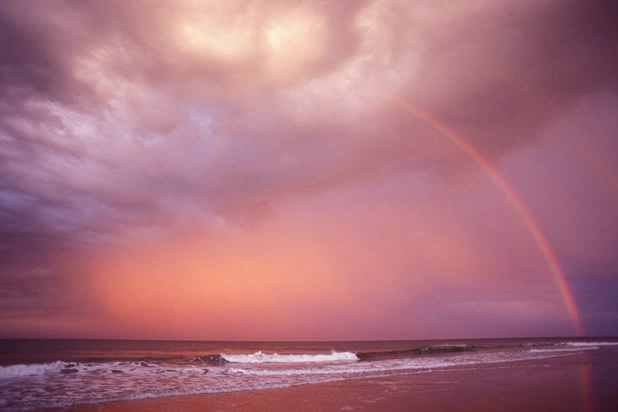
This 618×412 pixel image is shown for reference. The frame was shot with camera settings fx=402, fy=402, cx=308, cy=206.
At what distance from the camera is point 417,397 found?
15164 mm

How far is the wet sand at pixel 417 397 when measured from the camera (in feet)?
42.4

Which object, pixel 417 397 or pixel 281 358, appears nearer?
pixel 417 397

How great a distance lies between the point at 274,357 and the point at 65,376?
20.5 metres

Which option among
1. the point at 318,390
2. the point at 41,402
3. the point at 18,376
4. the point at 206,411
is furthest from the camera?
the point at 18,376

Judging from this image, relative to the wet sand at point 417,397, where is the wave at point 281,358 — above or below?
above

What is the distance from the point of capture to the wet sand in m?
12.9

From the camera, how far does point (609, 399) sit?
14367 mm

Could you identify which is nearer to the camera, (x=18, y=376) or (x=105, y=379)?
(x=105, y=379)

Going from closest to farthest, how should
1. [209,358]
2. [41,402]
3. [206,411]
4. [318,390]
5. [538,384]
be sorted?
[206,411] → [41,402] → [318,390] → [538,384] → [209,358]

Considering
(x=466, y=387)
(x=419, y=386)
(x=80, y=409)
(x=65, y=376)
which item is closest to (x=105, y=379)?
(x=65, y=376)

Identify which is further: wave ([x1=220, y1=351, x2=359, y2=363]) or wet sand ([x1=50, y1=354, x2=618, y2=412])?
wave ([x1=220, y1=351, x2=359, y2=363])

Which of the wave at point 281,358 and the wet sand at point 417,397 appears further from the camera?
the wave at point 281,358

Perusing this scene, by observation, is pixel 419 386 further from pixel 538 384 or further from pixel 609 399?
pixel 609 399

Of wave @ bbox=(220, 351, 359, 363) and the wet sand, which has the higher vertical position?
wave @ bbox=(220, 351, 359, 363)
